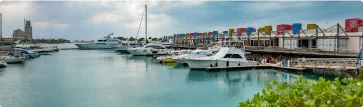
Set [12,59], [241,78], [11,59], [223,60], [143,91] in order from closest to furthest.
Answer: [143,91], [241,78], [223,60], [11,59], [12,59]

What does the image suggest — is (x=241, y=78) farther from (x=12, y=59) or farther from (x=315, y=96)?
(x=12, y=59)

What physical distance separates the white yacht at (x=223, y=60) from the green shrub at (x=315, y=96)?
32.5m

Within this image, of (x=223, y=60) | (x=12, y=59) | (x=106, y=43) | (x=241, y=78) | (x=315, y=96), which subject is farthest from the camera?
(x=106, y=43)

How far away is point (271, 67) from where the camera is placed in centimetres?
3766

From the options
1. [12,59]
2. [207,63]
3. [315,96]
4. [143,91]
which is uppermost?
[315,96]

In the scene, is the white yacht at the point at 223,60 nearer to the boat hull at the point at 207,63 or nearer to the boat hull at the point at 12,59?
the boat hull at the point at 207,63

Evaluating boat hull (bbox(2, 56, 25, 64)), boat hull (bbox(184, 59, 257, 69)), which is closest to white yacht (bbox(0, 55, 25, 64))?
boat hull (bbox(2, 56, 25, 64))

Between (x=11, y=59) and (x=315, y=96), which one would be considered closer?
(x=315, y=96)

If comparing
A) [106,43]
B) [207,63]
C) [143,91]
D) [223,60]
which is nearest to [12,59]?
[207,63]

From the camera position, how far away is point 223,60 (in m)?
37.2

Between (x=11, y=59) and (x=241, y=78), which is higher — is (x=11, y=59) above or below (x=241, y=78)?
above

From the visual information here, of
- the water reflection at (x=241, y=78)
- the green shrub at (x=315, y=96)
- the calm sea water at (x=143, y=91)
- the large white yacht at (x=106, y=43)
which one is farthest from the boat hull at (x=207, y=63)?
the large white yacht at (x=106, y=43)

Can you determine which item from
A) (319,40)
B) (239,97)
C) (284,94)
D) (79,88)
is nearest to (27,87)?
(79,88)

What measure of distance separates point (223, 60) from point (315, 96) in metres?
33.5
